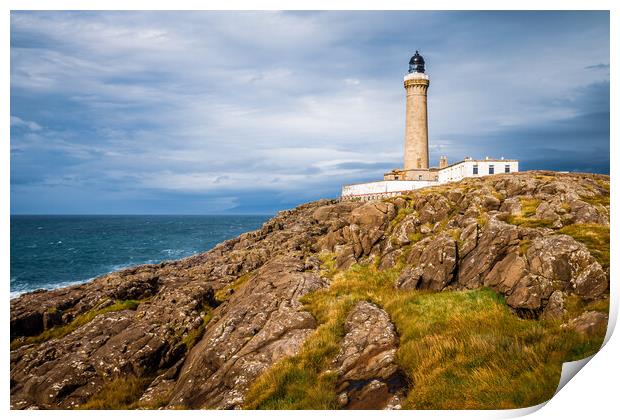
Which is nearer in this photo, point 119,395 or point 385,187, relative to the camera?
point 119,395

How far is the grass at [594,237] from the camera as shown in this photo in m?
12.4

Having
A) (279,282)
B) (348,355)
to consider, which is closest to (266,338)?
(348,355)

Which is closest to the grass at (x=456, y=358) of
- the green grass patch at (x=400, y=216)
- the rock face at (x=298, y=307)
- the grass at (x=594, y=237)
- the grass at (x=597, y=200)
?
the rock face at (x=298, y=307)

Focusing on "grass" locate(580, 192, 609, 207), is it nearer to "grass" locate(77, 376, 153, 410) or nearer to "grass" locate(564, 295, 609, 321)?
"grass" locate(564, 295, 609, 321)

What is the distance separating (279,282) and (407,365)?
8961mm

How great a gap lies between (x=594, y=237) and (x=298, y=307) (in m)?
11.6

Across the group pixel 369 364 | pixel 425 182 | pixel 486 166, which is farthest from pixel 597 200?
pixel 425 182

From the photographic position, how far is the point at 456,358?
33.9 ft

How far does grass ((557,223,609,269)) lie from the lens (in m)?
12.4

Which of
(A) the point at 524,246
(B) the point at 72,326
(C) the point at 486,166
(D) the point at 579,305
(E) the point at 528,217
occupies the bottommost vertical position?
(B) the point at 72,326

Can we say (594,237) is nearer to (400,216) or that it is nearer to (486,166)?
(400,216)

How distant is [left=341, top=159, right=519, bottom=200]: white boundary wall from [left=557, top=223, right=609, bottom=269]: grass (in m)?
23.8

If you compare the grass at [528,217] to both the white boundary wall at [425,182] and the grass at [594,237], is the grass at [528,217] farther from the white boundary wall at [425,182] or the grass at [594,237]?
the white boundary wall at [425,182]

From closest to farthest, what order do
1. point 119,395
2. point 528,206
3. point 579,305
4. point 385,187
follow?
1. point 579,305
2. point 119,395
3. point 528,206
4. point 385,187
